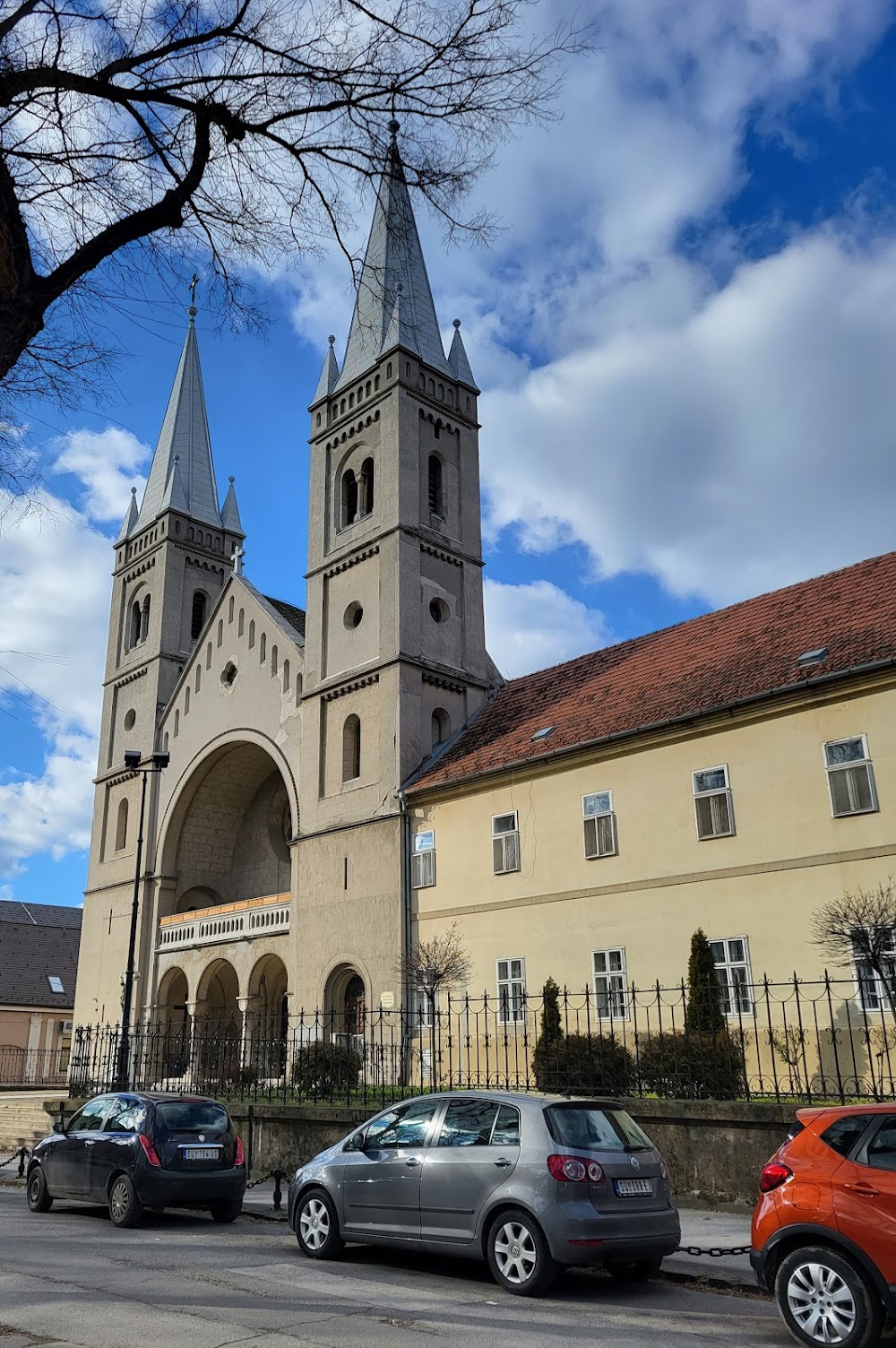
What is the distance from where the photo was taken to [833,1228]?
273 inches

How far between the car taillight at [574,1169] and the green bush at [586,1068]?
566 centimetres

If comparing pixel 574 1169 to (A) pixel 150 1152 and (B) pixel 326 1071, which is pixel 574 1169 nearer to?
(A) pixel 150 1152

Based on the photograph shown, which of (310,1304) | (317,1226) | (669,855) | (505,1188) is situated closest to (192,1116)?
(317,1226)

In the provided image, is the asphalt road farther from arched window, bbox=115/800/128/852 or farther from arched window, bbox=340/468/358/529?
arched window, bbox=115/800/128/852

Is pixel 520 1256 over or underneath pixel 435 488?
underneath

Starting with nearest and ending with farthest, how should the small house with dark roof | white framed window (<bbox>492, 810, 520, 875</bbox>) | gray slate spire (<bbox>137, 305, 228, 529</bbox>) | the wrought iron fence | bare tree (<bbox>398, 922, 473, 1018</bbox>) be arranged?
the wrought iron fence, bare tree (<bbox>398, 922, 473, 1018</bbox>), white framed window (<bbox>492, 810, 520, 875</bbox>), gray slate spire (<bbox>137, 305, 228, 529</bbox>), the small house with dark roof

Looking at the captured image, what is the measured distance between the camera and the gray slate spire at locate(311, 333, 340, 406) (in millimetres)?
34438

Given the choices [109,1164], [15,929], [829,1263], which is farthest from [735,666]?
[15,929]

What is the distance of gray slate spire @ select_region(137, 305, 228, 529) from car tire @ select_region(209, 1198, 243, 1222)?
106 feet

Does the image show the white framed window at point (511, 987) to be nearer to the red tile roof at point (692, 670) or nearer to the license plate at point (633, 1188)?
the red tile roof at point (692, 670)

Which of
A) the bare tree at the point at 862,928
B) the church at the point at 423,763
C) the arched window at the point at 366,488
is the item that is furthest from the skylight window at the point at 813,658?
the arched window at the point at 366,488

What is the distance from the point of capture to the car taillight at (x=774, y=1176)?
7.40 m

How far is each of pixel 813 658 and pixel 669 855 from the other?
179 inches

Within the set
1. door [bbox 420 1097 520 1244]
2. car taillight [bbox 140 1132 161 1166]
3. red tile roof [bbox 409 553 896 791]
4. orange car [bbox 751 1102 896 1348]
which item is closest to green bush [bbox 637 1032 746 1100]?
door [bbox 420 1097 520 1244]
